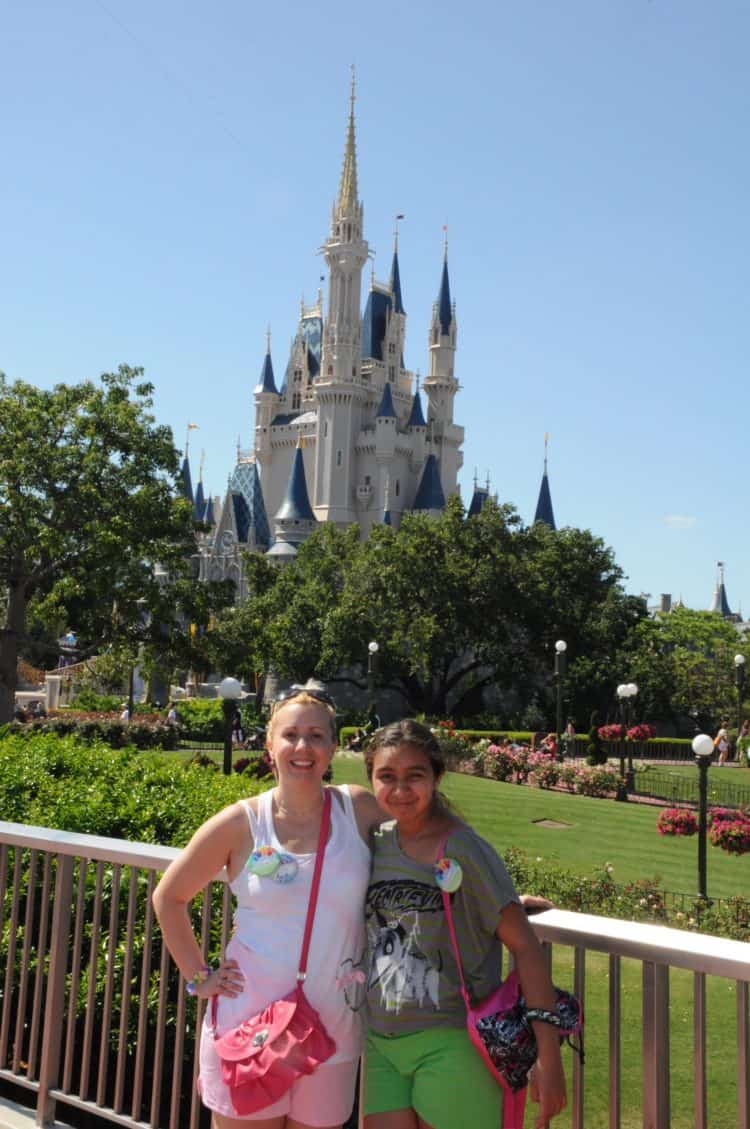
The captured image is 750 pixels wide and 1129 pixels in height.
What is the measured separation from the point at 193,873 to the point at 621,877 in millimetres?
13798

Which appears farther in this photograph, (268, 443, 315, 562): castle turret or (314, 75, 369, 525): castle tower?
(314, 75, 369, 525): castle tower

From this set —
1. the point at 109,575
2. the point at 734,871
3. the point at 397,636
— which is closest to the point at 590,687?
the point at 397,636

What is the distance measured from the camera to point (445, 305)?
8412cm

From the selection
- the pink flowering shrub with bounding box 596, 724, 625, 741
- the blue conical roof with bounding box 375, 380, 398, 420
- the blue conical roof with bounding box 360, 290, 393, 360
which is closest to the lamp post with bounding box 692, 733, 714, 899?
the pink flowering shrub with bounding box 596, 724, 625, 741

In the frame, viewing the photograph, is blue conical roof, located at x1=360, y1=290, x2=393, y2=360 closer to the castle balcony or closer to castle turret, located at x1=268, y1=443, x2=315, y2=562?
castle turret, located at x1=268, y1=443, x2=315, y2=562

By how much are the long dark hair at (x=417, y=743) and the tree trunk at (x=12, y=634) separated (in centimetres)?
2458

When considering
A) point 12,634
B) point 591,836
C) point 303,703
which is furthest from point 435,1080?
point 12,634

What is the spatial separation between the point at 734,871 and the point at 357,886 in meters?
16.2

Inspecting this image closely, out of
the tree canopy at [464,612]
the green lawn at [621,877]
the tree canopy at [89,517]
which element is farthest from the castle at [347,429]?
the green lawn at [621,877]

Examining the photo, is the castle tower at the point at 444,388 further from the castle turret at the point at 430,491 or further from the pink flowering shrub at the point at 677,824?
the pink flowering shrub at the point at 677,824

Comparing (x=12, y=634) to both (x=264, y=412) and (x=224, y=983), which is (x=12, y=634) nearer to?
(x=224, y=983)

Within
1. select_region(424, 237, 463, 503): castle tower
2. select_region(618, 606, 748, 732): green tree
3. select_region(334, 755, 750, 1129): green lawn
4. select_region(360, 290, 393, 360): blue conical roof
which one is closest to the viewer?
select_region(334, 755, 750, 1129): green lawn

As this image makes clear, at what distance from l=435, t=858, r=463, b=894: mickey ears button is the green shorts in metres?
0.37

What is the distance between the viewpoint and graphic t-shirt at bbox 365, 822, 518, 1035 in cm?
305
